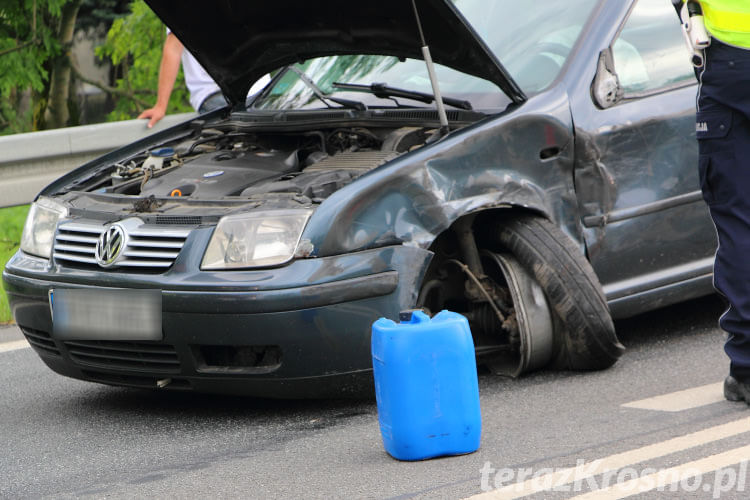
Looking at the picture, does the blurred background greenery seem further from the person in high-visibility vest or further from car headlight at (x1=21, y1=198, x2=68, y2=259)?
the person in high-visibility vest

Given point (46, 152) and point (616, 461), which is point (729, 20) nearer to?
point (616, 461)

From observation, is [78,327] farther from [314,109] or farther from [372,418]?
[314,109]

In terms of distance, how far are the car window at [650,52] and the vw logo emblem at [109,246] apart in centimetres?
205

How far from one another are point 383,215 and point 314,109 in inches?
48.2

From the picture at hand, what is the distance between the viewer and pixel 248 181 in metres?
4.62

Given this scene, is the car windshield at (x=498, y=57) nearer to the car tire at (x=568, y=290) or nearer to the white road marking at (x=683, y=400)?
the car tire at (x=568, y=290)

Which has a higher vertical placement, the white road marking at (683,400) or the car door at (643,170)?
the car door at (643,170)

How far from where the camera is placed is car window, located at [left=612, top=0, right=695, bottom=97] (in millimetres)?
4652

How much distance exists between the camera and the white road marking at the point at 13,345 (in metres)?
5.48

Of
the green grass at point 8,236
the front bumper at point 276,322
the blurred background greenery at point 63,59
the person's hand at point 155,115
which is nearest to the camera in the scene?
the front bumper at point 276,322

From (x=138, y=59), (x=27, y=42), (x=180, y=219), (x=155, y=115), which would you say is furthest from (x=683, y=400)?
(x=138, y=59)

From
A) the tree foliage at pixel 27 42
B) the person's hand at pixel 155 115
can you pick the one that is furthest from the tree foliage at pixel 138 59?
the person's hand at pixel 155 115

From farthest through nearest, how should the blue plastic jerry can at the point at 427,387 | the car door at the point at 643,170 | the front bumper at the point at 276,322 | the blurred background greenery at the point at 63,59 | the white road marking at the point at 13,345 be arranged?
1. the blurred background greenery at the point at 63,59
2. the white road marking at the point at 13,345
3. the car door at the point at 643,170
4. the front bumper at the point at 276,322
5. the blue plastic jerry can at the point at 427,387

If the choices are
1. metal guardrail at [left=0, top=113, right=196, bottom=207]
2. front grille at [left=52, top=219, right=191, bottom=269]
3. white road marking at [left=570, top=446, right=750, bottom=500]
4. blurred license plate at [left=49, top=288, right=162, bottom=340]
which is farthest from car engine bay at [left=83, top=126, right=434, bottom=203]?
metal guardrail at [left=0, top=113, right=196, bottom=207]
